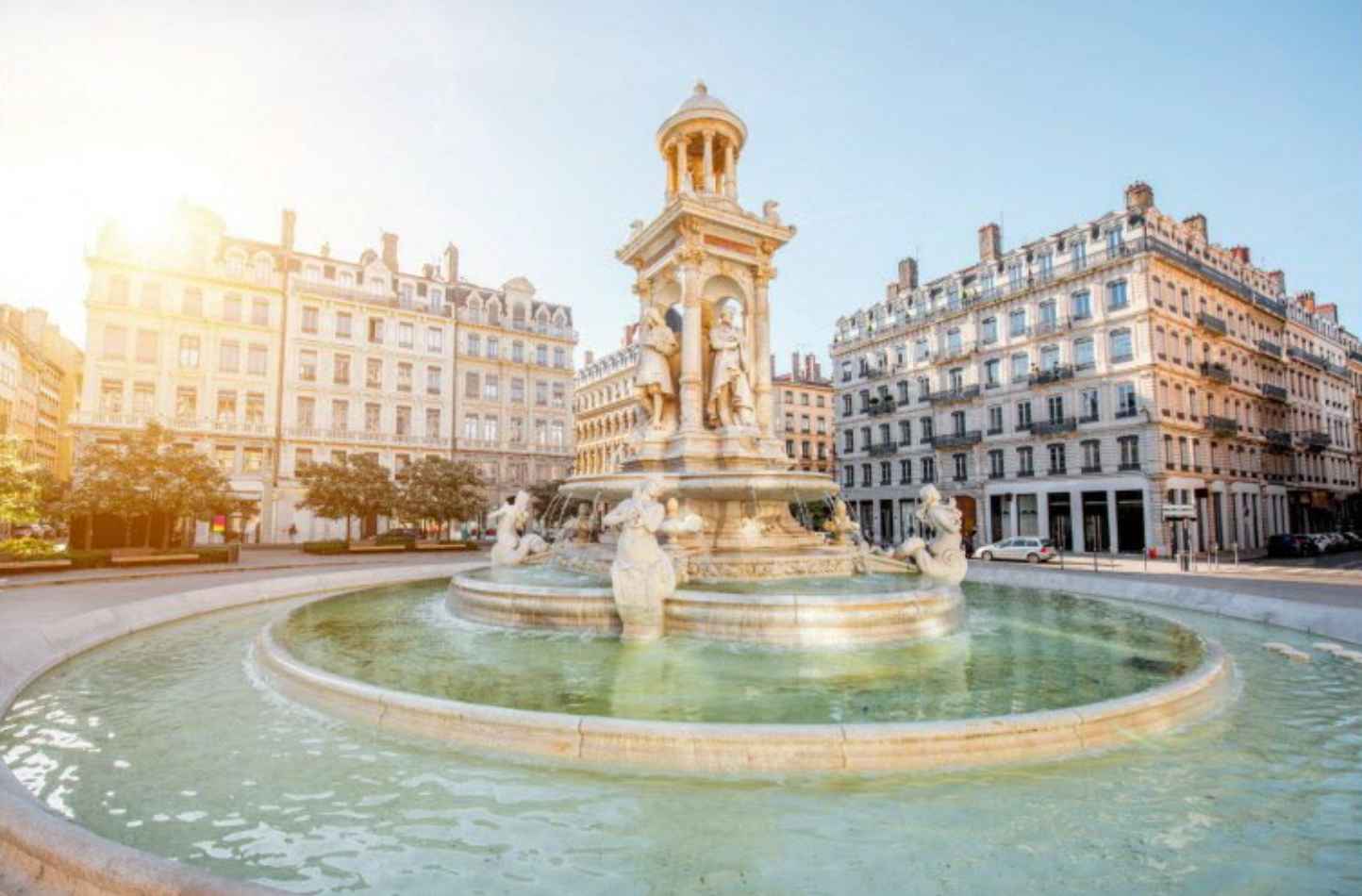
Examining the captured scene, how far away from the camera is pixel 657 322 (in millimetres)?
15625

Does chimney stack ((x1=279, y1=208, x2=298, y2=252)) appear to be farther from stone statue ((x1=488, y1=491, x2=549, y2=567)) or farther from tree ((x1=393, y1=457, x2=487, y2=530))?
stone statue ((x1=488, y1=491, x2=549, y2=567))

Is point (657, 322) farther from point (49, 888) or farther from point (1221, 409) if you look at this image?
point (1221, 409)

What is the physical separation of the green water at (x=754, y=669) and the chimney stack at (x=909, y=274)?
5046cm

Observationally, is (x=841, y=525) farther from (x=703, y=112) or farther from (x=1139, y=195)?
(x=1139, y=195)

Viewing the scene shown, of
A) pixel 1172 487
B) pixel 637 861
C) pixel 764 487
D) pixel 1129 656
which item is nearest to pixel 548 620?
pixel 764 487

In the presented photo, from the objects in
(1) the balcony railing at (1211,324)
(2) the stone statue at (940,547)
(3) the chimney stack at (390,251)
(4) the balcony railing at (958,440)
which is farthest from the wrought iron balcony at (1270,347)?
(3) the chimney stack at (390,251)

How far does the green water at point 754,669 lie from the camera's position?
6.18m

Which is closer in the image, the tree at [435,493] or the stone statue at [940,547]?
the stone statue at [940,547]

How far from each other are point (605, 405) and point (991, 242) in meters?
42.6

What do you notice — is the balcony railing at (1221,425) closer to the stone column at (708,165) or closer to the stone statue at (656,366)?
the stone column at (708,165)

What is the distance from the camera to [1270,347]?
5056cm

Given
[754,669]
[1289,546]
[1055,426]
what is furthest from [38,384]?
[1289,546]

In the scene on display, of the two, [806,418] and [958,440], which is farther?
[806,418]

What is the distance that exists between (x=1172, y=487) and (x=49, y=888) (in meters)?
47.5
